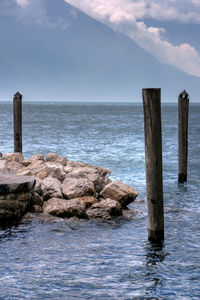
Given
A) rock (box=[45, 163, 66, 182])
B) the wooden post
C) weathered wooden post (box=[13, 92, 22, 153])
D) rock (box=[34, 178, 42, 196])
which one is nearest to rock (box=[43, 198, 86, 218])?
rock (box=[34, 178, 42, 196])

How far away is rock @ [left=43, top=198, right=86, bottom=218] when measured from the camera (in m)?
9.95

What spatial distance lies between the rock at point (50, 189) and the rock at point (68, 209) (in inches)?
21.3

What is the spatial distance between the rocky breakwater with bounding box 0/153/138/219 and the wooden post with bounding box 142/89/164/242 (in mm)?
2067

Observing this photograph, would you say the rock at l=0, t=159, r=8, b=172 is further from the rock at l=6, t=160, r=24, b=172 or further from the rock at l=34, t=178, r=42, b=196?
the rock at l=34, t=178, r=42, b=196

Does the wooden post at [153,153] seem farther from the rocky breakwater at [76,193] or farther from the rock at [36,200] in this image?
the rock at [36,200]

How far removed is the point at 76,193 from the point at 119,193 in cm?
97

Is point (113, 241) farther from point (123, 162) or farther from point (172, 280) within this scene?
point (123, 162)

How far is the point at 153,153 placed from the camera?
309 inches

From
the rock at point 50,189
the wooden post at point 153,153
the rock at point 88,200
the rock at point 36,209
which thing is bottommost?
the rock at point 36,209

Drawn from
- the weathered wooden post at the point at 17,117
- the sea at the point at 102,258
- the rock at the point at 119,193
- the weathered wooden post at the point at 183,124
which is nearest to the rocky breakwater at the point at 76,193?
the rock at the point at 119,193

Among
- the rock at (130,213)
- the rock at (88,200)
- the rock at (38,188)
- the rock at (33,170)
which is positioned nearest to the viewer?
the rock at (130,213)

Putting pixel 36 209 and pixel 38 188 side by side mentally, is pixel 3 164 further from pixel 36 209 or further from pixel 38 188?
pixel 36 209

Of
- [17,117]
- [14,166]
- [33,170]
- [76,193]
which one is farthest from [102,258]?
[17,117]

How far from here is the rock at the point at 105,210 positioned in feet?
32.9
